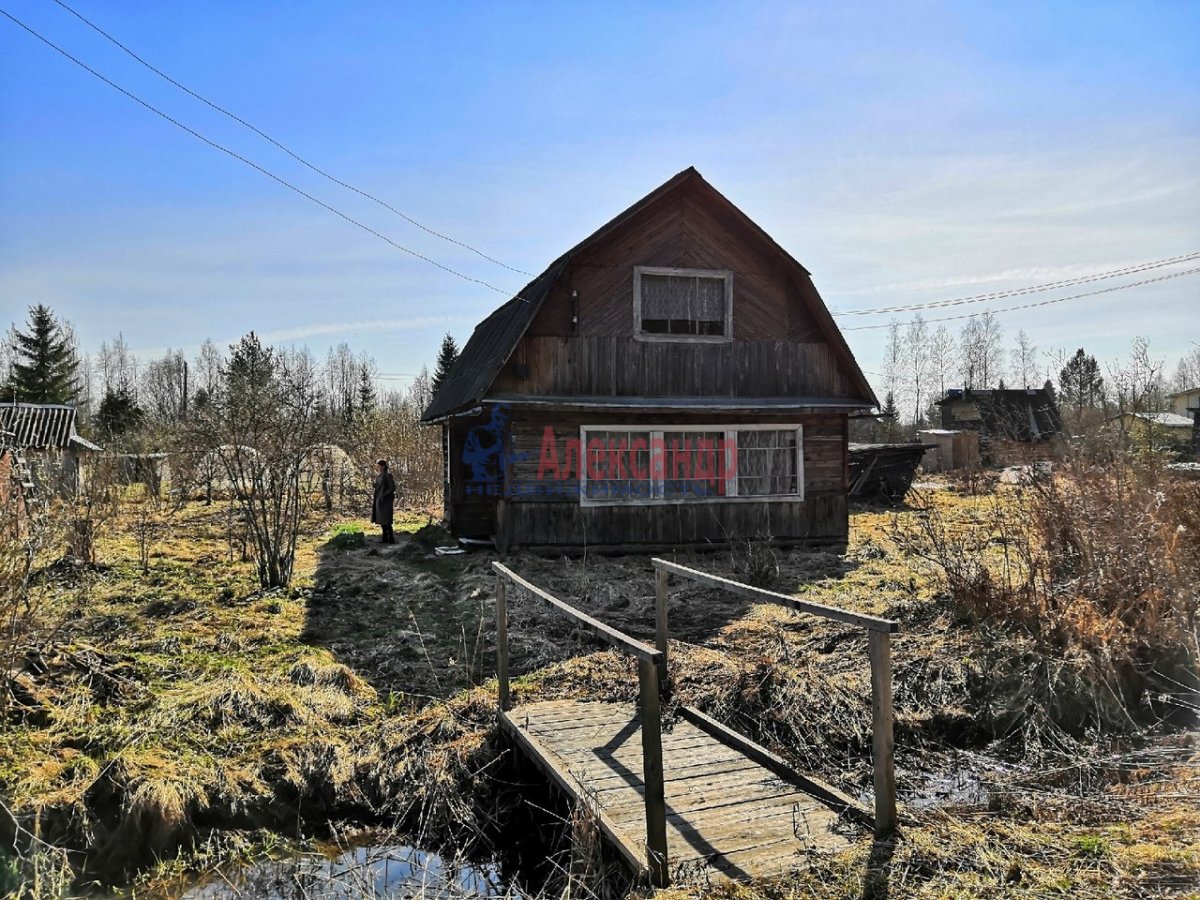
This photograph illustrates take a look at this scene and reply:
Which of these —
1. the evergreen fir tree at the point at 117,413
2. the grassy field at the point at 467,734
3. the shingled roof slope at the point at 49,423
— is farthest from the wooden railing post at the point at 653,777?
the evergreen fir tree at the point at 117,413

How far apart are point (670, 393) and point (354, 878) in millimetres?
10923

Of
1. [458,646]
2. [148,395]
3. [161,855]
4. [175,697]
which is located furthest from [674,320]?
[148,395]

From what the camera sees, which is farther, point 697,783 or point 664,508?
point 664,508

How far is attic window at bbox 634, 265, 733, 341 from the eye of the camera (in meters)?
14.7

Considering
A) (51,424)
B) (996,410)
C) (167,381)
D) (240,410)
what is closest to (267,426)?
(240,410)

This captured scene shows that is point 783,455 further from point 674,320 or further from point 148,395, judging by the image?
point 148,395

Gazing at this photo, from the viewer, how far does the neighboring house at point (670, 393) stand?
14.1 metres

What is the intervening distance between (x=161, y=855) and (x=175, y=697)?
1.80 metres

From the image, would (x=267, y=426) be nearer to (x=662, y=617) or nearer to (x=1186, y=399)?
(x=662, y=617)

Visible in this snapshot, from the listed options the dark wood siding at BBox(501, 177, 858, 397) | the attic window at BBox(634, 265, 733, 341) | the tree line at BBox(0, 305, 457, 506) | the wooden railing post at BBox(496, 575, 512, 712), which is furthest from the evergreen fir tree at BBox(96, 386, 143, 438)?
the wooden railing post at BBox(496, 575, 512, 712)

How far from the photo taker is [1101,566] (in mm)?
7945

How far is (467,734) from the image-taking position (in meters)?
6.48

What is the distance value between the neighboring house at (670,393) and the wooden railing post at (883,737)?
9.62m

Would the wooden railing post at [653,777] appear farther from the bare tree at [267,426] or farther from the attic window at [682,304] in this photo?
the attic window at [682,304]
